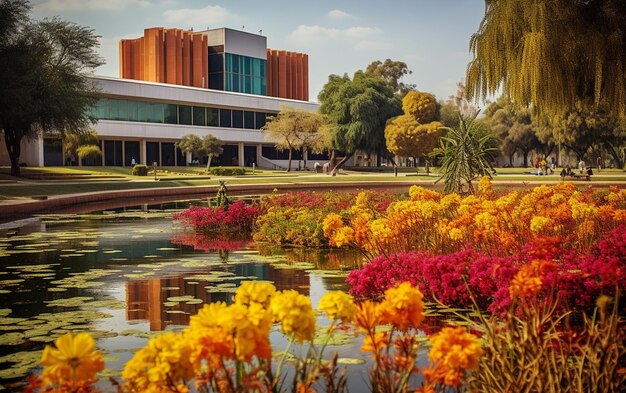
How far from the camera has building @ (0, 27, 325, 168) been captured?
242 feet

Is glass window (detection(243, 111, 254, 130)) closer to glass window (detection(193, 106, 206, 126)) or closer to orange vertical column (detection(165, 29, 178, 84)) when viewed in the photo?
glass window (detection(193, 106, 206, 126))

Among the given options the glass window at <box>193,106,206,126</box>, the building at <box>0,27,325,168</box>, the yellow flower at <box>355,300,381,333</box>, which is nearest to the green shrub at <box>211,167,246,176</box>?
the building at <box>0,27,325,168</box>

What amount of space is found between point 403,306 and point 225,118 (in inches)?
3284

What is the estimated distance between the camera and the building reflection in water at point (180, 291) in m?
9.13

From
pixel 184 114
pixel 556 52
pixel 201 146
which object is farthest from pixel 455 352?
pixel 184 114

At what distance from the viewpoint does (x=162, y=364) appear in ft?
11.2

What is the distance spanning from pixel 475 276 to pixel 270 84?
93994 mm

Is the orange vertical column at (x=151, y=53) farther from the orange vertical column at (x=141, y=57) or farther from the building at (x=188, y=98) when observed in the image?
the orange vertical column at (x=141, y=57)

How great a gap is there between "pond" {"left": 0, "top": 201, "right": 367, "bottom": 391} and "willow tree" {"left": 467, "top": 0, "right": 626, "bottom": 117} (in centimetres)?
490

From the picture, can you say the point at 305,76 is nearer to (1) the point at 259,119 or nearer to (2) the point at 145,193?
(1) the point at 259,119

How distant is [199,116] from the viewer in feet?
273

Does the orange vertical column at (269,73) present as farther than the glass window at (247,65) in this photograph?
Yes

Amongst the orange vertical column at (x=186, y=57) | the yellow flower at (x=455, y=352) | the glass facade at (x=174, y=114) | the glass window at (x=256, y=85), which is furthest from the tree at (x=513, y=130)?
the yellow flower at (x=455, y=352)

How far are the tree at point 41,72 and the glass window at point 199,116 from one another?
28.0m
